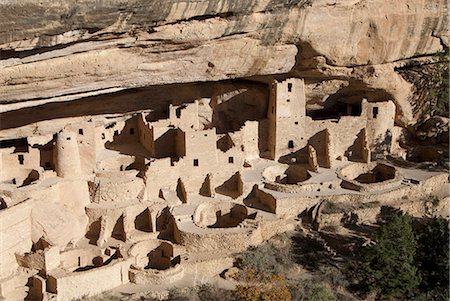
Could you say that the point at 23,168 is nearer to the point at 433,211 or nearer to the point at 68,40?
the point at 68,40

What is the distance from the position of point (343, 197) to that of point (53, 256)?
6.87 m

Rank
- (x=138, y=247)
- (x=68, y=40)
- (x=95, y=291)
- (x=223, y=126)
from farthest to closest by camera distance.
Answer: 1. (x=223, y=126)
2. (x=138, y=247)
3. (x=95, y=291)
4. (x=68, y=40)

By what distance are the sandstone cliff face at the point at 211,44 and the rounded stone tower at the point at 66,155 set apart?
0.87 meters

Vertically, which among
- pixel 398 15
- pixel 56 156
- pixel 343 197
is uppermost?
pixel 398 15

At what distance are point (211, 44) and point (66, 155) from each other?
4.03m

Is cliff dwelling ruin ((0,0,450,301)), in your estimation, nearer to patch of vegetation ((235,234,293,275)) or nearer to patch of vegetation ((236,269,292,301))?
patch of vegetation ((235,234,293,275))

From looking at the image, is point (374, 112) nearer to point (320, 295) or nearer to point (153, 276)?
point (320, 295)

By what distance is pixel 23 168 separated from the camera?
16.6 meters

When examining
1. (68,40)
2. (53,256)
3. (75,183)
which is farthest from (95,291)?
(68,40)

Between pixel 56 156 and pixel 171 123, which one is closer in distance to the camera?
pixel 56 156

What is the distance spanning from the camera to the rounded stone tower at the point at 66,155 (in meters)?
16.3

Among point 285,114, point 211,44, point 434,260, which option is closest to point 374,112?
point 285,114

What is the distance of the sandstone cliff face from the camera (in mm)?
12969

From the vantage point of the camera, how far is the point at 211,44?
52.2 feet
